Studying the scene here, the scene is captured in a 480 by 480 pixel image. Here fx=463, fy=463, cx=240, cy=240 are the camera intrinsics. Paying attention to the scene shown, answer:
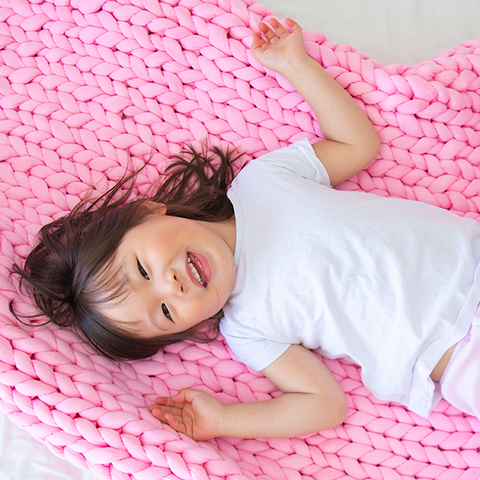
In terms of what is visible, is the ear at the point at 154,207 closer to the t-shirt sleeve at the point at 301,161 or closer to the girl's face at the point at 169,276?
the girl's face at the point at 169,276

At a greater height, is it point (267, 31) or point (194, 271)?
point (267, 31)

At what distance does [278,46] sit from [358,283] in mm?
491

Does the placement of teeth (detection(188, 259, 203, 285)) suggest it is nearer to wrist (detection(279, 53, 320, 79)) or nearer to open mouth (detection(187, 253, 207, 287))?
open mouth (detection(187, 253, 207, 287))

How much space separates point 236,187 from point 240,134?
0.12 metres

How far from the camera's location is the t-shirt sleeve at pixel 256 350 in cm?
84

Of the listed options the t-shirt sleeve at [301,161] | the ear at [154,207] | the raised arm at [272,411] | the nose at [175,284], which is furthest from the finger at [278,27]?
the raised arm at [272,411]

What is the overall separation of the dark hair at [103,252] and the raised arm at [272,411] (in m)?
0.13

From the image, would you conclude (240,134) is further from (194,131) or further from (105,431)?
(105,431)

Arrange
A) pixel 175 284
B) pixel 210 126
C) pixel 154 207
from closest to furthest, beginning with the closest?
pixel 175 284
pixel 154 207
pixel 210 126

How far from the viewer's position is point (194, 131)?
3.23 feet

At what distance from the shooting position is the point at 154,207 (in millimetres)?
882

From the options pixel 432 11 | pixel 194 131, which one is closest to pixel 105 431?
pixel 194 131

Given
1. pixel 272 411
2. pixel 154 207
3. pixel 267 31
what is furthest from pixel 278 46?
pixel 272 411

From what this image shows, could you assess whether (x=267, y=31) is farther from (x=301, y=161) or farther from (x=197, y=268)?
(x=197, y=268)
